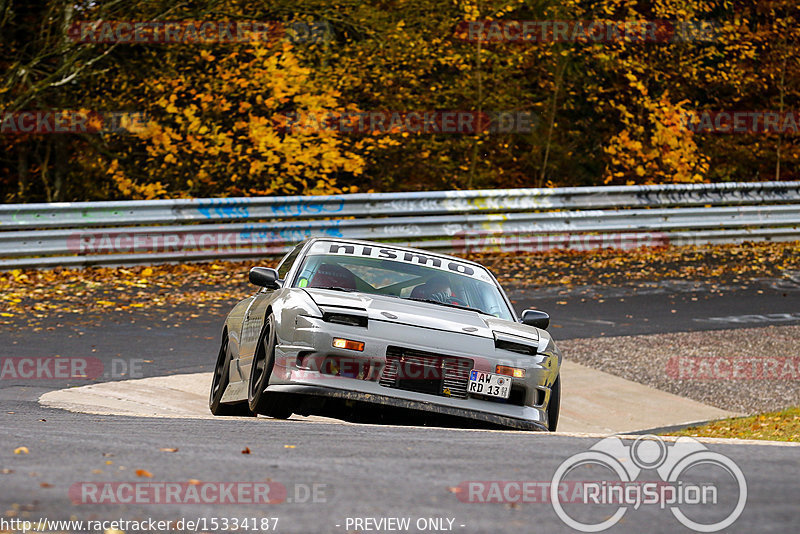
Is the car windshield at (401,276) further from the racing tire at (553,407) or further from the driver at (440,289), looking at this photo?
the racing tire at (553,407)

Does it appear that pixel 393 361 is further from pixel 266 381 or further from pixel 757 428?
pixel 757 428

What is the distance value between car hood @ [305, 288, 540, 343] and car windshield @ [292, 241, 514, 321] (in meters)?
0.37

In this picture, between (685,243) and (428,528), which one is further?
(685,243)

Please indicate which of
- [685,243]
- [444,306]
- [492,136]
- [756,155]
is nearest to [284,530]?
[444,306]

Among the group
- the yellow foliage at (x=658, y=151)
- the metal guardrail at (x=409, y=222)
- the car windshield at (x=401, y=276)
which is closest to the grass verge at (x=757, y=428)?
the car windshield at (x=401, y=276)

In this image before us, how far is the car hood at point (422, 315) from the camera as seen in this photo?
23.8 feet

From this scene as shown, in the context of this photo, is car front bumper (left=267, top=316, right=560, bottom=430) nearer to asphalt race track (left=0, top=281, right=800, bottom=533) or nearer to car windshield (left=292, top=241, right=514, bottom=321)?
asphalt race track (left=0, top=281, right=800, bottom=533)

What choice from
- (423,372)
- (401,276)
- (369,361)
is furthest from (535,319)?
(369,361)

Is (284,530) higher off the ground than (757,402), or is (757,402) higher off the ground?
(284,530)

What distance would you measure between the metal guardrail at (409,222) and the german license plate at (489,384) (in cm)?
1024

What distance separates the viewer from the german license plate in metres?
7.20

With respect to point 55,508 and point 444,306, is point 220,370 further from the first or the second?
point 55,508

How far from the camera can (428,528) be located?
4.08 metres

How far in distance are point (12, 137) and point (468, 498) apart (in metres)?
17.9
